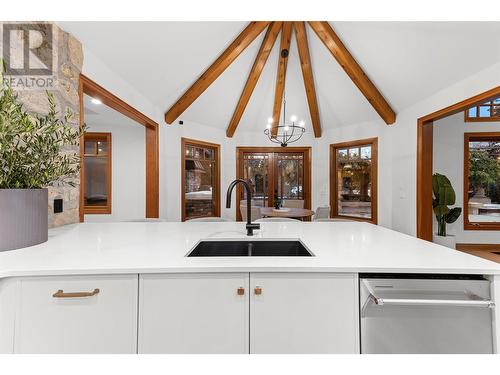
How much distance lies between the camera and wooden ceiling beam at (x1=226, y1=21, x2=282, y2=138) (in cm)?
351

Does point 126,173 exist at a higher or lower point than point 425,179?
higher

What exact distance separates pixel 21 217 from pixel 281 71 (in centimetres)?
420

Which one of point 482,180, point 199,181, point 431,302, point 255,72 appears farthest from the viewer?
point 199,181

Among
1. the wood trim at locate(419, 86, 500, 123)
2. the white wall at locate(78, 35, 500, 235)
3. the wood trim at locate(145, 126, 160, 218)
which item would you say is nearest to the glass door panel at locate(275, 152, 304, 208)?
the white wall at locate(78, 35, 500, 235)

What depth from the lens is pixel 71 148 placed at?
1.90 meters

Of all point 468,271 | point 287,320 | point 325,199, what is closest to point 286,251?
point 287,320

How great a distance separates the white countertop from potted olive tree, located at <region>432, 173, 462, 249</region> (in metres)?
3.11

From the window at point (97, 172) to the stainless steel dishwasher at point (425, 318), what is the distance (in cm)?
502

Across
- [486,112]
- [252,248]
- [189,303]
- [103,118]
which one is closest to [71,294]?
[189,303]

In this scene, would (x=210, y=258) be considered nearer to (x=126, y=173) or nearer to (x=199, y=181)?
(x=199, y=181)

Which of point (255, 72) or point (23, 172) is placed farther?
point (255, 72)

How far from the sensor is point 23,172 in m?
1.23

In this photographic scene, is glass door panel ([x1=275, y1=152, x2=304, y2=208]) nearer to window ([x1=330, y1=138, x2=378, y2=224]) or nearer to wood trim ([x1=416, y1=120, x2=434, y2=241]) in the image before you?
window ([x1=330, y1=138, x2=378, y2=224])
